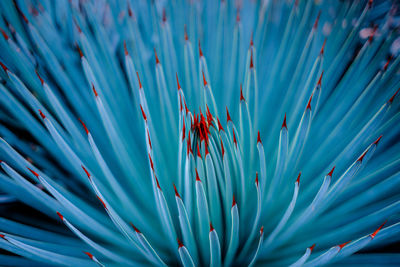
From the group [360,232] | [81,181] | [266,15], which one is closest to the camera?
[360,232]

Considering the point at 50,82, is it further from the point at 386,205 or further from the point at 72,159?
the point at 386,205

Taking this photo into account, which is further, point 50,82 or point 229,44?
point 229,44

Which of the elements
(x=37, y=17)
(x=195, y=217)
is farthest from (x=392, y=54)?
(x=37, y=17)

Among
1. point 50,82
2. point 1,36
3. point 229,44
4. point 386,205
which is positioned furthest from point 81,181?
point 386,205

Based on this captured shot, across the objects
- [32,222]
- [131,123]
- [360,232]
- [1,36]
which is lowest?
[360,232]

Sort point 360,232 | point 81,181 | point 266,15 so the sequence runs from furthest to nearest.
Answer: point 266,15 → point 81,181 → point 360,232

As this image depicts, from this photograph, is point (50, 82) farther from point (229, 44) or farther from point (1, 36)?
point (229, 44)

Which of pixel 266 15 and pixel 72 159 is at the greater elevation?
pixel 266 15
